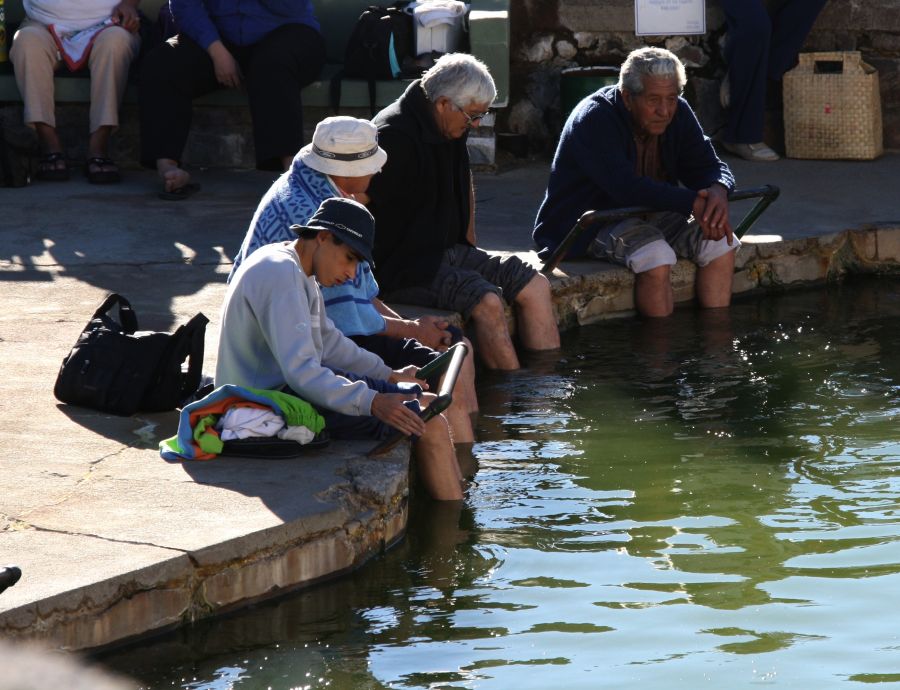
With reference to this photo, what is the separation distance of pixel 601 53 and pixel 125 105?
2.89m

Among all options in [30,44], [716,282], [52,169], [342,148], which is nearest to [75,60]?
[30,44]

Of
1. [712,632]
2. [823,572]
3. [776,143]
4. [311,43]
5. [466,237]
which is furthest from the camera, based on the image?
[776,143]

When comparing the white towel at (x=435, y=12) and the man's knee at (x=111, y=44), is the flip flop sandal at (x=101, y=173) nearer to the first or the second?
the man's knee at (x=111, y=44)

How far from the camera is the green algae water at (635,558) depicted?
138 inches

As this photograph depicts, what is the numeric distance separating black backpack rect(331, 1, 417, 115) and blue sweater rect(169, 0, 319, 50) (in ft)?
1.59

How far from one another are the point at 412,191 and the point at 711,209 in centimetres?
146

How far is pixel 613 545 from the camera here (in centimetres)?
427

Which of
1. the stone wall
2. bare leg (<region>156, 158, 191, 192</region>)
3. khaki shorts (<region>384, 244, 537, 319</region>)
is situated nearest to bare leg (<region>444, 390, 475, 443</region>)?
khaki shorts (<region>384, 244, 537, 319</region>)

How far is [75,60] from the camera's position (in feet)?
27.2

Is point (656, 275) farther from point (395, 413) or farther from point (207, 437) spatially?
point (207, 437)

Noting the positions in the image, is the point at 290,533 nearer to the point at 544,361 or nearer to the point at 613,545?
the point at 613,545

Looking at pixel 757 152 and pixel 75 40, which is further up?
pixel 75 40

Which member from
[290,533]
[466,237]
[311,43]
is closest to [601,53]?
[311,43]

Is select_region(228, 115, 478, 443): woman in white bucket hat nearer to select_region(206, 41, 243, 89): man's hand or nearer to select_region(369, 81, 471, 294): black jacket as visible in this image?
select_region(369, 81, 471, 294): black jacket
